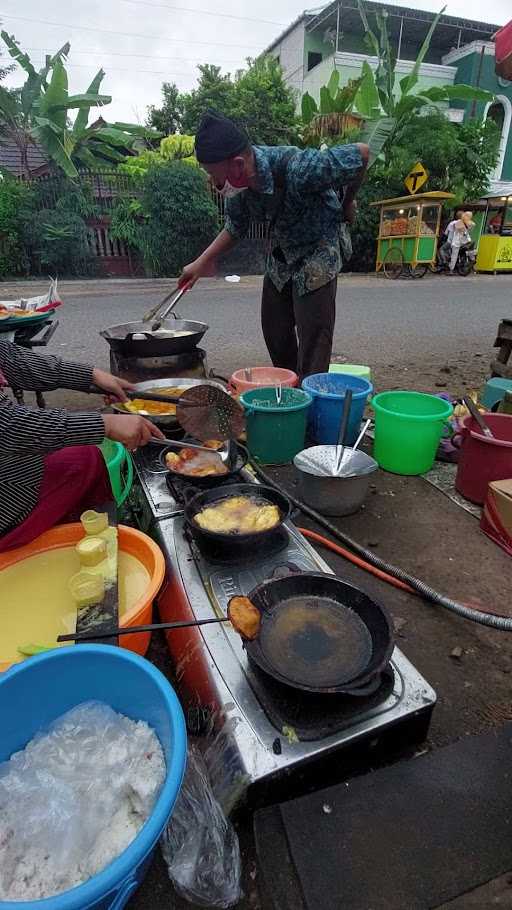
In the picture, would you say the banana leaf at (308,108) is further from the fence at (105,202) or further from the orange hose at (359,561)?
the orange hose at (359,561)

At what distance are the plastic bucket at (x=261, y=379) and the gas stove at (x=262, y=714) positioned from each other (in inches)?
75.8

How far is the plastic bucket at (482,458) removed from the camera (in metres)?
2.72

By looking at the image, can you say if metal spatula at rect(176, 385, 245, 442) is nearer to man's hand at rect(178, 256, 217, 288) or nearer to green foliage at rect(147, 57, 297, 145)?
man's hand at rect(178, 256, 217, 288)

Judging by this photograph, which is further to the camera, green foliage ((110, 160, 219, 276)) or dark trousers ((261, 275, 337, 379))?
green foliage ((110, 160, 219, 276))

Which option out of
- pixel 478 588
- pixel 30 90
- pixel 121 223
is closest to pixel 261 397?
pixel 478 588

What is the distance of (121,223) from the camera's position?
14.7 meters

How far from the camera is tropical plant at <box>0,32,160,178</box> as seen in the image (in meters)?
12.8

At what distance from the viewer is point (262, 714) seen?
55.5 inches

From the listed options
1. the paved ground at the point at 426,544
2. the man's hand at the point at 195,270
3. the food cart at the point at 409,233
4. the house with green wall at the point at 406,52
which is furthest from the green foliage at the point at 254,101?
the man's hand at the point at 195,270

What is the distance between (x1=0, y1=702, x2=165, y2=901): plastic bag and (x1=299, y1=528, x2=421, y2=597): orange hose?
1.36 metres

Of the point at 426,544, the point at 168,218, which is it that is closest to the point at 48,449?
the point at 426,544

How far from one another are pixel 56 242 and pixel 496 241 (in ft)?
43.8

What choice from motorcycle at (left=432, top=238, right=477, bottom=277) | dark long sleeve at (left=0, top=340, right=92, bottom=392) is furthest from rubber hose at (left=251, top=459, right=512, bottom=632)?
motorcycle at (left=432, top=238, right=477, bottom=277)

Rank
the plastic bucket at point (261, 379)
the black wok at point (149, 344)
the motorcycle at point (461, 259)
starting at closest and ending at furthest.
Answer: the black wok at point (149, 344)
the plastic bucket at point (261, 379)
the motorcycle at point (461, 259)
